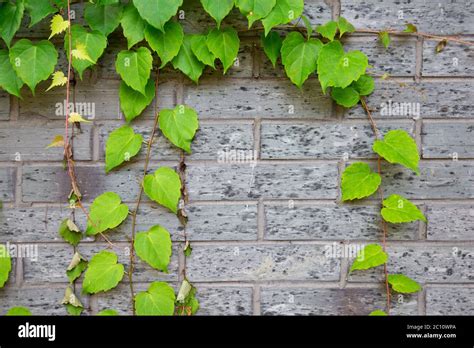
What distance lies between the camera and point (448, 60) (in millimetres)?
1216

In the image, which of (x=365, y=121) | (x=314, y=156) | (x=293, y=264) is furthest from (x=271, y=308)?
(x=365, y=121)

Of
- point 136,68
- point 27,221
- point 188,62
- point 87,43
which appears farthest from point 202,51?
point 27,221

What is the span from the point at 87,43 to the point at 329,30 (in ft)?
1.81

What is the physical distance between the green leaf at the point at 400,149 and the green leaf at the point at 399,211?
79mm

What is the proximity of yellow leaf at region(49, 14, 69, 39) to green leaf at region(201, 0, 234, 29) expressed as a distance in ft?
1.03

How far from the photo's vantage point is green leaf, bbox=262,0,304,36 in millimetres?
1126

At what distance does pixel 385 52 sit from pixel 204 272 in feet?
2.26

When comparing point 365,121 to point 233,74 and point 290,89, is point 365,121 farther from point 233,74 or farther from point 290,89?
point 233,74

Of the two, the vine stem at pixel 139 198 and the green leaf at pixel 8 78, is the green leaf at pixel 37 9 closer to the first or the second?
the green leaf at pixel 8 78

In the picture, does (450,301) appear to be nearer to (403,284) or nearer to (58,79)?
(403,284)

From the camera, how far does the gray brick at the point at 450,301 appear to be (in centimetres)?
125

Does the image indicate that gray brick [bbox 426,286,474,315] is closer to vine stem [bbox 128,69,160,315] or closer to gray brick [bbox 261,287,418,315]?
gray brick [bbox 261,287,418,315]

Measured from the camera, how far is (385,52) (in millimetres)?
1222
